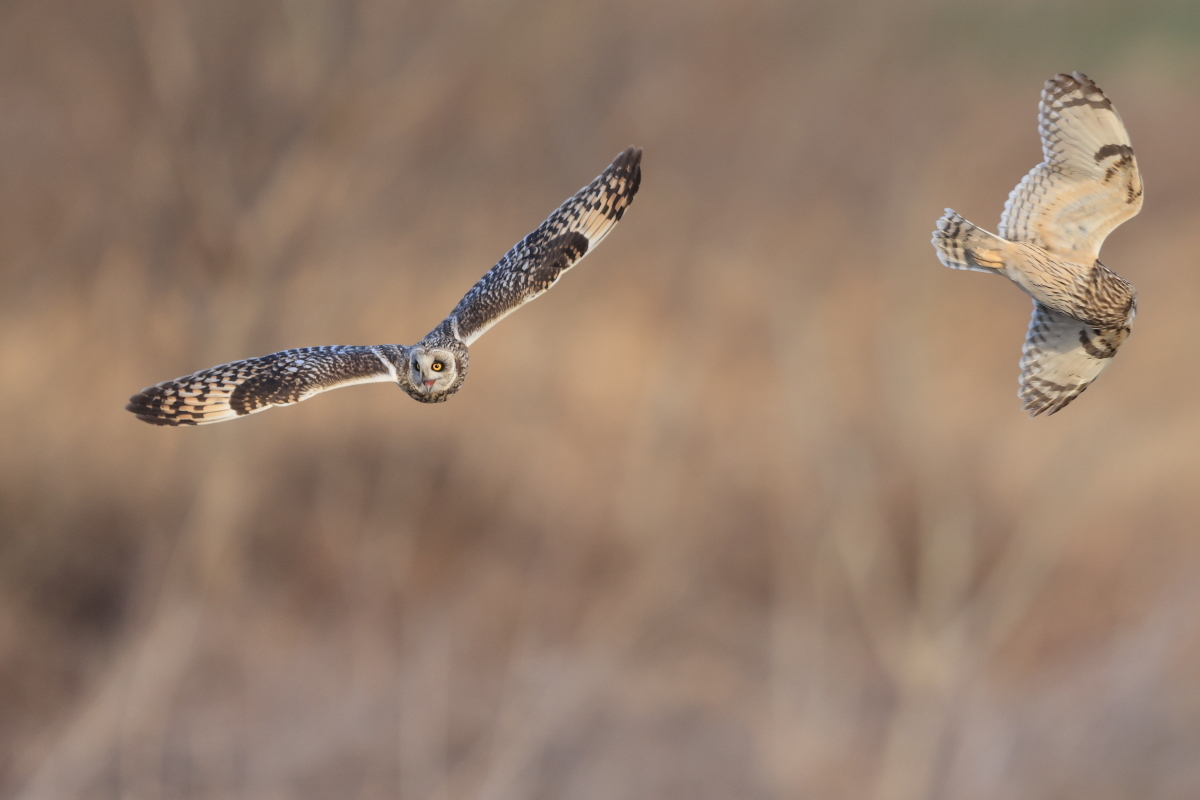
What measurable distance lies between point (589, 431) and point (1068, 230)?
12.4 m

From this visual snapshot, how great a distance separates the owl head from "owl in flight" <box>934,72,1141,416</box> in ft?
3.99

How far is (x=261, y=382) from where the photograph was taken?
138 inches

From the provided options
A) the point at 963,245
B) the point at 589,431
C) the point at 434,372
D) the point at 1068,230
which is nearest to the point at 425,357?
the point at 434,372

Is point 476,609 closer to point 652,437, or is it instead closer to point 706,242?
point 652,437

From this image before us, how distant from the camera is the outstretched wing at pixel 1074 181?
3.22 meters

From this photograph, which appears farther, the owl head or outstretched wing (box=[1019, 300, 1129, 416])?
outstretched wing (box=[1019, 300, 1129, 416])

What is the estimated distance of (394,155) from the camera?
1387 centimetres

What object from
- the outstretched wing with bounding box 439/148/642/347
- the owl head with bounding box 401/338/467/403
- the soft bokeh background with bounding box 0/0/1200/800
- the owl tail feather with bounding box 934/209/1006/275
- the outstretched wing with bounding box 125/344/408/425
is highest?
the soft bokeh background with bounding box 0/0/1200/800

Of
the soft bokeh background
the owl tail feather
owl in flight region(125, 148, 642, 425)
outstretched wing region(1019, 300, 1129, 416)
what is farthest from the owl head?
the soft bokeh background

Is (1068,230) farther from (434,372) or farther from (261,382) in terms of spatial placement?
(261,382)

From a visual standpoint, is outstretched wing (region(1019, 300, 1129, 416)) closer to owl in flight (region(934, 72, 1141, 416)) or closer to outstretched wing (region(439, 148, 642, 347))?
owl in flight (region(934, 72, 1141, 416))

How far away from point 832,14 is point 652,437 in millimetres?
6328

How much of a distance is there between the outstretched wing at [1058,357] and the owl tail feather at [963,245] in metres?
0.32

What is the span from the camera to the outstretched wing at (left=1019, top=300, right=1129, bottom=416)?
3.33 metres
